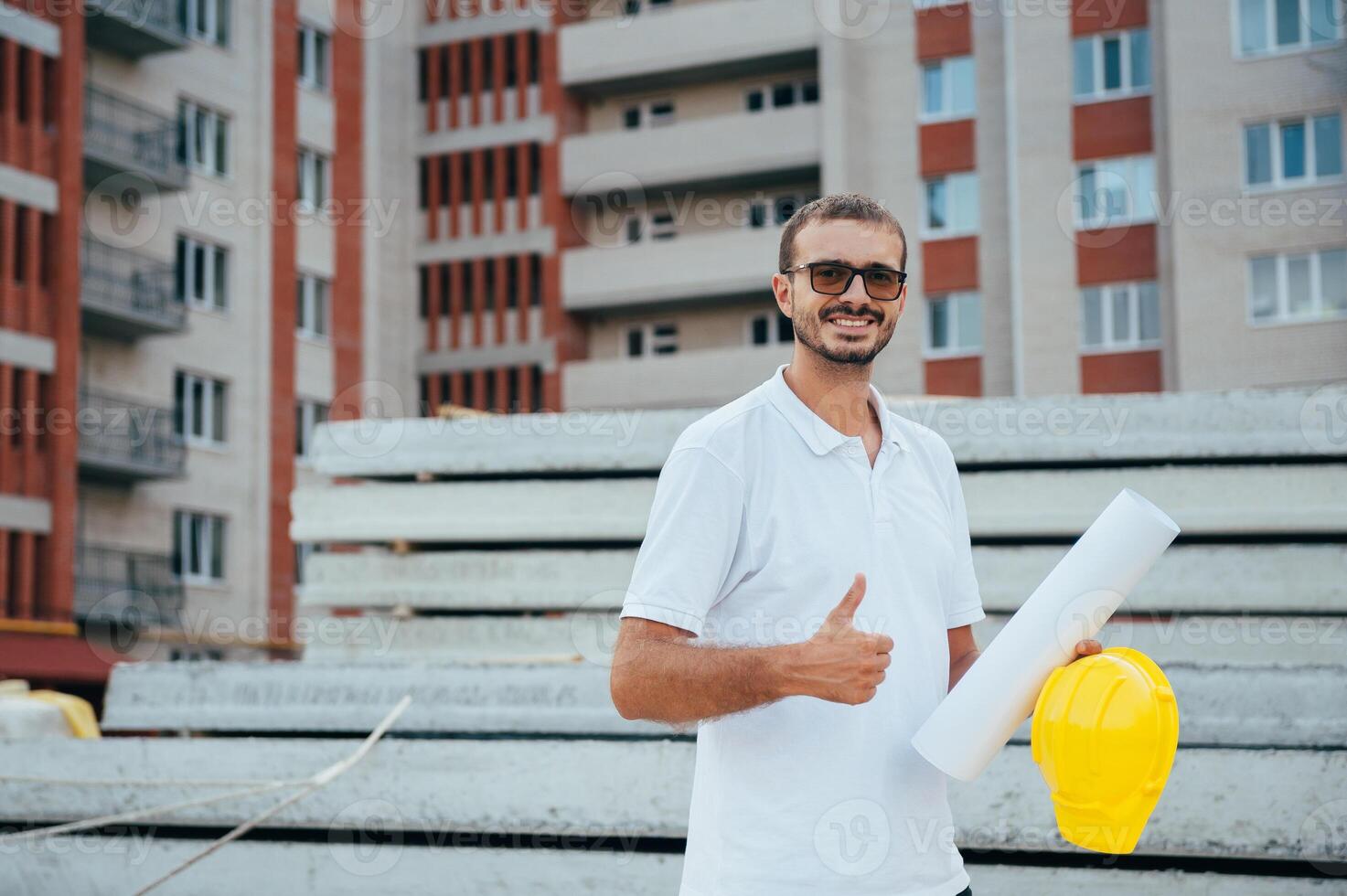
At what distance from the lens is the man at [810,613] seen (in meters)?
3.16

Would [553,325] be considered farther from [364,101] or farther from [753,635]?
[753,635]

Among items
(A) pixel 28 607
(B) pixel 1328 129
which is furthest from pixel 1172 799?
(B) pixel 1328 129

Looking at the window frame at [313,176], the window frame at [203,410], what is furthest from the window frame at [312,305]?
the window frame at [203,410]

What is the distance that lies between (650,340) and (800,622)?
41.8 m

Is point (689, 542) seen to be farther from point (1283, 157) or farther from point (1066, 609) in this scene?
point (1283, 157)

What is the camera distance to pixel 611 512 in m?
7.84

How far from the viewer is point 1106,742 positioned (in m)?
3.41

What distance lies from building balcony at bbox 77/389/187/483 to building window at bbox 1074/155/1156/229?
19.9 metres

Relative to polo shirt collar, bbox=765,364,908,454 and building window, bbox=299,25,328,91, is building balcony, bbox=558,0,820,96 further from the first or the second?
polo shirt collar, bbox=765,364,908,454

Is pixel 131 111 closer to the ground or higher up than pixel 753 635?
higher up

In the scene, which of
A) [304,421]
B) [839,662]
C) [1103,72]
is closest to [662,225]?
[304,421]

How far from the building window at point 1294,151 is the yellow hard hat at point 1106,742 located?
32992 millimetres

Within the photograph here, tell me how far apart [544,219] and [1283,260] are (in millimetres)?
20538

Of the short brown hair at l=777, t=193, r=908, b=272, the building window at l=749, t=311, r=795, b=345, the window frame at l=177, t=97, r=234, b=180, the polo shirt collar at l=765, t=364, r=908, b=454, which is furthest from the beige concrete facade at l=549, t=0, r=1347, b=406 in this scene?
the polo shirt collar at l=765, t=364, r=908, b=454
